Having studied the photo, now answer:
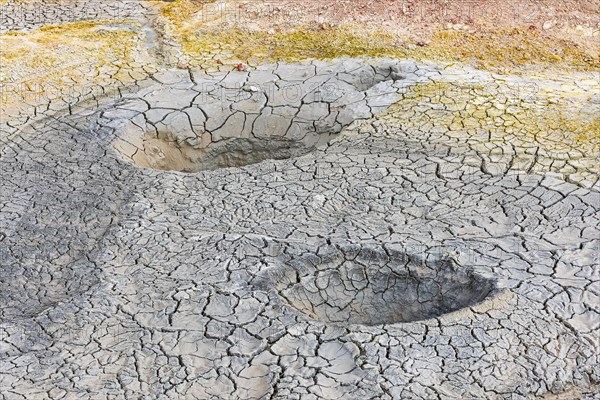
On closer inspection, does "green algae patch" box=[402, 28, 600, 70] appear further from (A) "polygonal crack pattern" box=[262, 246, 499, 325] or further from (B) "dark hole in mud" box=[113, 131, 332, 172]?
(A) "polygonal crack pattern" box=[262, 246, 499, 325]

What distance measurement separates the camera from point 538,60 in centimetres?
712

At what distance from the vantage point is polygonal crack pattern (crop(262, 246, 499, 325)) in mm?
4453

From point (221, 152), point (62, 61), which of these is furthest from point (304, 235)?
point (62, 61)

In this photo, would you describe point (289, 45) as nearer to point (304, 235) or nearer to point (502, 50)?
point (502, 50)

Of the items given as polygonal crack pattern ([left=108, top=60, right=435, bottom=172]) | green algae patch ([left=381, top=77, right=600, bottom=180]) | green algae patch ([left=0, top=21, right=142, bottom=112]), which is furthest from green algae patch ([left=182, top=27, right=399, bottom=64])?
green algae patch ([left=381, top=77, right=600, bottom=180])

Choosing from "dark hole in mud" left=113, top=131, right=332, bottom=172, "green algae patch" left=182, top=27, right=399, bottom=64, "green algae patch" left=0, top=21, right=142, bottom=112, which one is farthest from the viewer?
"green algae patch" left=182, top=27, right=399, bottom=64

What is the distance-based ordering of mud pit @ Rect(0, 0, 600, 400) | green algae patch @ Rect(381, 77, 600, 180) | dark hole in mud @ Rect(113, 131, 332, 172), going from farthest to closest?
1. dark hole in mud @ Rect(113, 131, 332, 172)
2. green algae patch @ Rect(381, 77, 600, 180)
3. mud pit @ Rect(0, 0, 600, 400)

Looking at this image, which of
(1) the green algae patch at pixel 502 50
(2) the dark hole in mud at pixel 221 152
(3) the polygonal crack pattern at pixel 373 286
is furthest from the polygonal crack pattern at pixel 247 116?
(3) the polygonal crack pattern at pixel 373 286

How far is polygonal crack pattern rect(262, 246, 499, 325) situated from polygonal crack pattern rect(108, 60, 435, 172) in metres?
1.89

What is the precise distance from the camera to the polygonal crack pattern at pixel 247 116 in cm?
637

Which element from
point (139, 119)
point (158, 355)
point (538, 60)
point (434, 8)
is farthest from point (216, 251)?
point (434, 8)

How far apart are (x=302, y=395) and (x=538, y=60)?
446 cm

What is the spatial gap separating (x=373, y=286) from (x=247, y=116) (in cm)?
248

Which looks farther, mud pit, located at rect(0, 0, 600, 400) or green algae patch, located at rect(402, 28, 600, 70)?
green algae patch, located at rect(402, 28, 600, 70)
